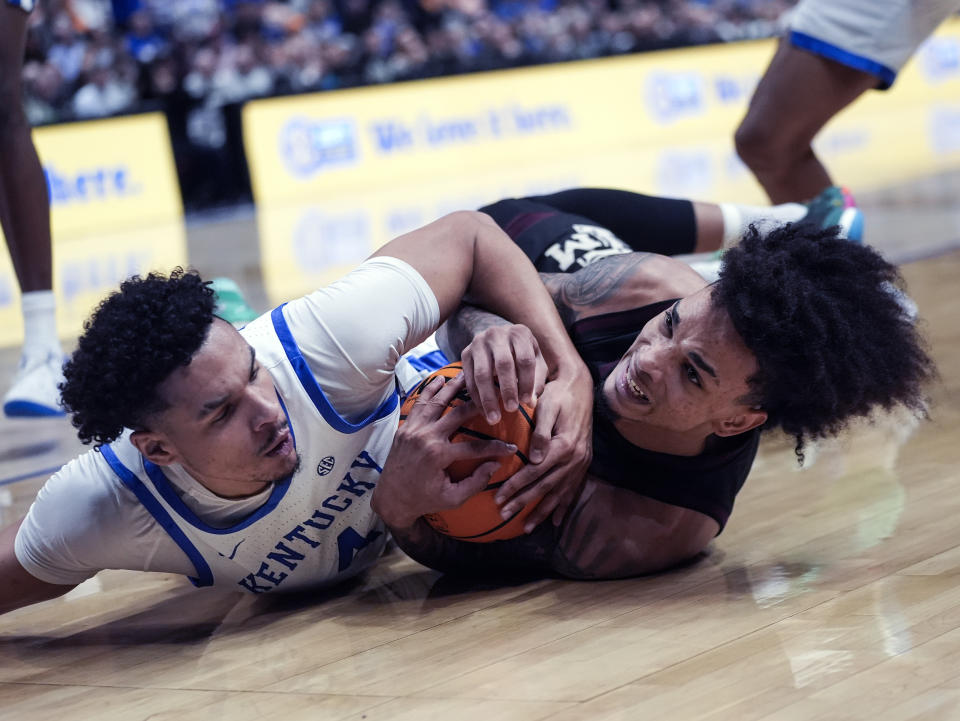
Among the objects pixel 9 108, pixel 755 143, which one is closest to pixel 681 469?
pixel 755 143

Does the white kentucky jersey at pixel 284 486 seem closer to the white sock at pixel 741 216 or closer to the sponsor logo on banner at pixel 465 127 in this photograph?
the white sock at pixel 741 216

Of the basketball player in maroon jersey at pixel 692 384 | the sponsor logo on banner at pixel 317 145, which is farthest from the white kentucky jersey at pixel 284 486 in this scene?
the sponsor logo on banner at pixel 317 145

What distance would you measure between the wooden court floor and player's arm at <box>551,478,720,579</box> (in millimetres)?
48

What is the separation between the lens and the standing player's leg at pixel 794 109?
3697 millimetres

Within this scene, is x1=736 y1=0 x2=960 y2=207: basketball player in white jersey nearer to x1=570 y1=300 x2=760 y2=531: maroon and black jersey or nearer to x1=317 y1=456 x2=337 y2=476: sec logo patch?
x1=570 y1=300 x2=760 y2=531: maroon and black jersey

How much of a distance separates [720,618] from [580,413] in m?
0.45

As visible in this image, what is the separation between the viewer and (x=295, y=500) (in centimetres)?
217

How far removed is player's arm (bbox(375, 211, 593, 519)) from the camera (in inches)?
84.7

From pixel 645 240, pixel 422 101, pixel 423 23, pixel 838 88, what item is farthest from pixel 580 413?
pixel 423 23

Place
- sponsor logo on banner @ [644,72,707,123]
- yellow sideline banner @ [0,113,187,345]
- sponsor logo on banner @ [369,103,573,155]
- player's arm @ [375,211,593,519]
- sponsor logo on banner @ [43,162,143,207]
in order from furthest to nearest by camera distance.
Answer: sponsor logo on banner @ [644,72,707,123]
sponsor logo on banner @ [369,103,573,155]
sponsor logo on banner @ [43,162,143,207]
yellow sideline banner @ [0,113,187,345]
player's arm @ [375,211,593,519]

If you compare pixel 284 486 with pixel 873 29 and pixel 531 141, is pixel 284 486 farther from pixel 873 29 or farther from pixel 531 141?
pixel 531 141

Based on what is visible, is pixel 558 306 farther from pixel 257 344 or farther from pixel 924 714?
pixel 924 714

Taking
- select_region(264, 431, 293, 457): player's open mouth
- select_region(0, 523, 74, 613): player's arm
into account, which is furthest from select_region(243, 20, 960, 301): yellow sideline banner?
select_region(264, 431, 293, 457): player's open mouth

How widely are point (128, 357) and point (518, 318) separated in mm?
789
